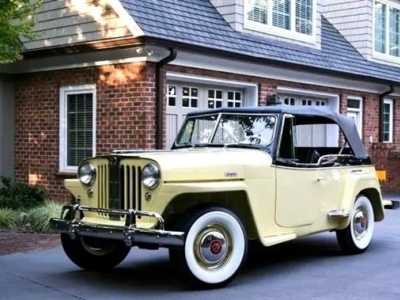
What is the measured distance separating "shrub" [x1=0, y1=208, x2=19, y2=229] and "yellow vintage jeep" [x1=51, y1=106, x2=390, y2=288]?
373 cm

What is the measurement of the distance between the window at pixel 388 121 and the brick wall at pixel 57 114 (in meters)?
9.16

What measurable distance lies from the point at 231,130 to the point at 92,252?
2167mm

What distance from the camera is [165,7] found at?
11852 mm

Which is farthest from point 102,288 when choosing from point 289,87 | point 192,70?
point 289,87

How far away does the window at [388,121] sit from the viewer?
1808 centimetres

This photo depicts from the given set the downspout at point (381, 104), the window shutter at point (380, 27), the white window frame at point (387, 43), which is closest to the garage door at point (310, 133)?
the downspout at point (381, 104)

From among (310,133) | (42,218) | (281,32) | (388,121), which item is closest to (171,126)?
(310,133)

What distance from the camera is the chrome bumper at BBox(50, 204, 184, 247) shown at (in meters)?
5.82

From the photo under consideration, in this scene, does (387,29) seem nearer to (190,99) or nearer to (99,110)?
(190,99)

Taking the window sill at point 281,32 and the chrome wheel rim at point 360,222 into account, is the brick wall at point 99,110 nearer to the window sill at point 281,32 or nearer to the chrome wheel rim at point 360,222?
the window sill at point 281,32

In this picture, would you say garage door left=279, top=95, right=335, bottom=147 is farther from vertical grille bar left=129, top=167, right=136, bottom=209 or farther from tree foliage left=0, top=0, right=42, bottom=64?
vertical grille bar left=129, top=167, right=136, bottom=209

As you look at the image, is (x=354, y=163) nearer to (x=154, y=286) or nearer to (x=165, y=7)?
(x=154, y=286)

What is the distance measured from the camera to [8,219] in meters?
10.5

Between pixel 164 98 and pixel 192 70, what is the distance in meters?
0.96
